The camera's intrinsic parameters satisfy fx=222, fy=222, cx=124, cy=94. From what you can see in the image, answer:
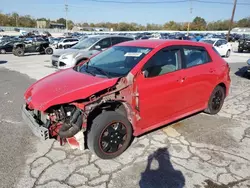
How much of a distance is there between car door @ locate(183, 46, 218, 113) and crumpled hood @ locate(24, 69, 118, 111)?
61.1 inches

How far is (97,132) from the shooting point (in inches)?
119

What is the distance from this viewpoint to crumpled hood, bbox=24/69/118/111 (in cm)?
288

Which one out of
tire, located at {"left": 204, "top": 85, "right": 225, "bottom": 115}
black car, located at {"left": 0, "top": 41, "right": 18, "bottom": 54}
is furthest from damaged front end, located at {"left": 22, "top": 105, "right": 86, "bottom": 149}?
black car, located at {"left": 0, "top": 41, "right": 18, "bottom": 54}

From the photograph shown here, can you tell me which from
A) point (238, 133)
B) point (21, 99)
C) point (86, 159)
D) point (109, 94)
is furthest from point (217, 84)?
point (21, 99)

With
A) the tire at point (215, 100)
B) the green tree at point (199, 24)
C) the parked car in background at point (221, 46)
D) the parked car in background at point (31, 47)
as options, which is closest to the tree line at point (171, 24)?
the green tree at point (199, 24)

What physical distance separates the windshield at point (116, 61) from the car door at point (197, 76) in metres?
0.90

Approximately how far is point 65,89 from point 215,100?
134 inches

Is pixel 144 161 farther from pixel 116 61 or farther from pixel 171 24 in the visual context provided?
pixel 171 24

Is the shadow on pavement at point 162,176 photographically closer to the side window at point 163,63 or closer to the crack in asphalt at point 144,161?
the crack in asphalt at point 144,161

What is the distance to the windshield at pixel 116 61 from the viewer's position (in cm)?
346

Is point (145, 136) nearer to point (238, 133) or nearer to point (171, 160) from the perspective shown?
point (171, 160)

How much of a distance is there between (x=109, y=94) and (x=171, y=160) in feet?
4.39

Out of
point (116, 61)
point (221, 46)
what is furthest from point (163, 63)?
point (221, 46)

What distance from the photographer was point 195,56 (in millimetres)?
4293
